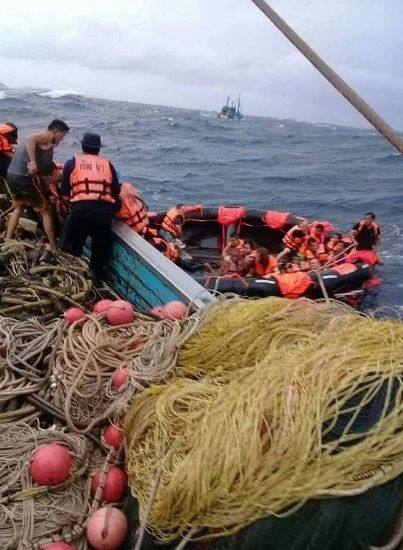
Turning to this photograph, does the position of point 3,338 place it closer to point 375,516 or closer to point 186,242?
point 375,516

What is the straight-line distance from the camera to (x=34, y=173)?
5.79 m

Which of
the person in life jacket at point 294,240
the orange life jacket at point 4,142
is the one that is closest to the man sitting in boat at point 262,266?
the person in life jacket at point 294,240

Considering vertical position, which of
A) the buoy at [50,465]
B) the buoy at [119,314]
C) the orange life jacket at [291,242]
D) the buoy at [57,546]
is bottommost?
the orange life jacket at [291,242]

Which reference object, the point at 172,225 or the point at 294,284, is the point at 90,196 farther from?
the point at 172,225

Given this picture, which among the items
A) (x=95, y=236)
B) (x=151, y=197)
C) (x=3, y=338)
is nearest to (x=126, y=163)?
(x=151, y=197)

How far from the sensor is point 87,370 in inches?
121

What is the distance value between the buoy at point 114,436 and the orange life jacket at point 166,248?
13.3 feet

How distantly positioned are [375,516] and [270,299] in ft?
4.06

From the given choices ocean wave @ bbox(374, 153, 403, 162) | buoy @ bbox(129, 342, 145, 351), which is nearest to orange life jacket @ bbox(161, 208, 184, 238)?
buoy @ bbox(129, 342, 145, 351)

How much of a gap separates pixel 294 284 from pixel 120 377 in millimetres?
4365

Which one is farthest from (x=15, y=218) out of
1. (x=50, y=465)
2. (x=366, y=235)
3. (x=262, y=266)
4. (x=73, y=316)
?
(x=366, y=235)

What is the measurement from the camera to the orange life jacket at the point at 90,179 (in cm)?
516

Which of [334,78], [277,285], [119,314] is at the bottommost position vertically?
[277,285]

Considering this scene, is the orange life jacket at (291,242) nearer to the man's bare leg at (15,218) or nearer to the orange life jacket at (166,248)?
the orange life jacket at (166,248)
